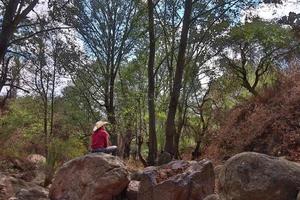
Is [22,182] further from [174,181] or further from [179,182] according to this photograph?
[179,182]

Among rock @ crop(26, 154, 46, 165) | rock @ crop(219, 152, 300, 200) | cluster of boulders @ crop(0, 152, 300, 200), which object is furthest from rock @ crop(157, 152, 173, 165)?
rock @ crop(219, 152, 300, 200)

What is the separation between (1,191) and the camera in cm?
1238

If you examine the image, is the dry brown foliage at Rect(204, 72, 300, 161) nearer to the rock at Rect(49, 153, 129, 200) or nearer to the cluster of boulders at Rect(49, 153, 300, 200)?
the cluster of boulders at Rect(49, 153, 300, 200)

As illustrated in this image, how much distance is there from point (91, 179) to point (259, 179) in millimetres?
6009

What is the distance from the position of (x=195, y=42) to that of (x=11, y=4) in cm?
1466

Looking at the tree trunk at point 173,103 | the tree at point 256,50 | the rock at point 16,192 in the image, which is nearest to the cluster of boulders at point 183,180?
the rock at point 16,192

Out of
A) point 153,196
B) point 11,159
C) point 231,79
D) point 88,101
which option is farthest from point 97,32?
point 153,196

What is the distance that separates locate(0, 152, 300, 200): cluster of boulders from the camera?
6.88 metres

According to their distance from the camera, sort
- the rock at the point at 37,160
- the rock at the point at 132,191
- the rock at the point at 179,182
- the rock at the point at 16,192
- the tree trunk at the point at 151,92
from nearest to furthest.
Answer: the rock at the point at 179,182 → the rock at the point at 132,191 → the rock at the point at 16,192 → the tree trunk at the point at 151,92 → the rock at the point at 37,160

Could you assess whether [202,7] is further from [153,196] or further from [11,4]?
[153,196]

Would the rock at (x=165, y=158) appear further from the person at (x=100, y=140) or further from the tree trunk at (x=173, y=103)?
the person at (x=100, y=140)

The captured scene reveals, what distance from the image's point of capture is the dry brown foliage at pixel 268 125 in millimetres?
12852

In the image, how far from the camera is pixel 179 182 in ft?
33.1

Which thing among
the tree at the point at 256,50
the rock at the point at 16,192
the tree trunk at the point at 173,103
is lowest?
the rock at the point at 16,192
